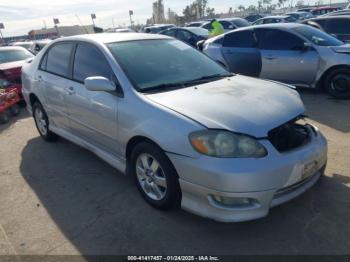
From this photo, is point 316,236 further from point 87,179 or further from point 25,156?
point 25,156

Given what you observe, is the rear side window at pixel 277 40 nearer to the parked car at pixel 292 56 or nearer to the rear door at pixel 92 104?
the parked car at pixel 292 56

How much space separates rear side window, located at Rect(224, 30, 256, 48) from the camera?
8.28 m

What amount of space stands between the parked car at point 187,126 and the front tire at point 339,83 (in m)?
3.86

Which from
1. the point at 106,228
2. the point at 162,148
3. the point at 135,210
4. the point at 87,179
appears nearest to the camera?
the point at 162,148

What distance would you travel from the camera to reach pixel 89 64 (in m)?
4.14

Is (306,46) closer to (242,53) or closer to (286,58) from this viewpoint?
(286,58)

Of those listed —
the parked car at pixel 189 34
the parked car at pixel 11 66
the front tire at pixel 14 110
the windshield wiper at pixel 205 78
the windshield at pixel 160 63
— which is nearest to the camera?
the windshield at pixel 160 63

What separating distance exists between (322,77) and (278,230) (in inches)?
201

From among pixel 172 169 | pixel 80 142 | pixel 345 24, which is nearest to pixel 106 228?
pixel 172 169

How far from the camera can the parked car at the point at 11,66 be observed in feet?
27.5

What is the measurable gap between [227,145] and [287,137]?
27.1 inches

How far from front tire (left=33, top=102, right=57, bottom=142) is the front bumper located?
3243mm

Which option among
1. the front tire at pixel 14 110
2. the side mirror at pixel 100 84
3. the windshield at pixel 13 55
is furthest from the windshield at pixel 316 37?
the windshield at pixel 13 55

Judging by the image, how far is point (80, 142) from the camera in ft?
14.8
